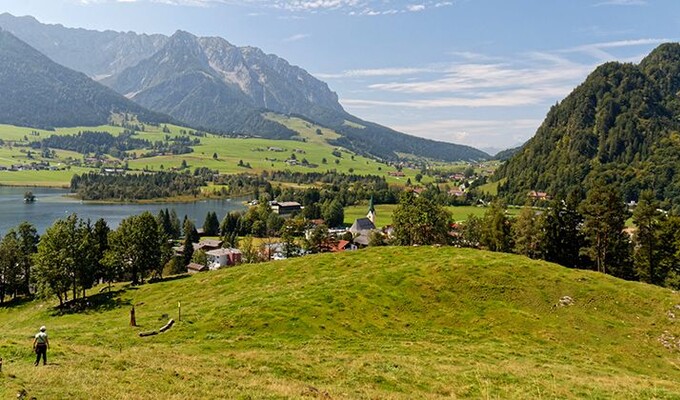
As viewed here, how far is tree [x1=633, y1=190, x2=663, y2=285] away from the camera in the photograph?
73625 millimetres

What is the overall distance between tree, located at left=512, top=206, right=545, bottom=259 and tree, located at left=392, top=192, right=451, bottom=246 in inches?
798

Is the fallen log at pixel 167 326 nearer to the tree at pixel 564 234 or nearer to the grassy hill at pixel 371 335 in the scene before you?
the grassy hill at pixel 371 335

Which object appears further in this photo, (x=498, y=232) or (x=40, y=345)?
(x=498, y=232)

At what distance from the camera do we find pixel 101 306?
62031 millimetres

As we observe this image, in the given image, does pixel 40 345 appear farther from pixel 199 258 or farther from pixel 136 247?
pixel 199 258

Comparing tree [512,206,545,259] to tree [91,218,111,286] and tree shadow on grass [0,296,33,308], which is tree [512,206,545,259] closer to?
tree [91,218,111,286]

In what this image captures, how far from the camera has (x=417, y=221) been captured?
104375 millimetres

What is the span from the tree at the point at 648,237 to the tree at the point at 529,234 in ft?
51.9

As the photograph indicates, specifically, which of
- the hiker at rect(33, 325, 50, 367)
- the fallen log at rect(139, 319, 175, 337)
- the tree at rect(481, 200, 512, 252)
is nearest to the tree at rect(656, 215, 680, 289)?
the tree at rect(481, 200, 512, 252)

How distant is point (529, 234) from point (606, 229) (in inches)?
630

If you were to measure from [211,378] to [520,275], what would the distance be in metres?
40.9

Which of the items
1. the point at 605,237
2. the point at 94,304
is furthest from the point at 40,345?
the point at 605,237

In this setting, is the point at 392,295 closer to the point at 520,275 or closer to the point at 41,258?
the point at 520,275

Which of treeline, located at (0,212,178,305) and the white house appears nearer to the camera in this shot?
treeline, located at (0,212,178,305)
